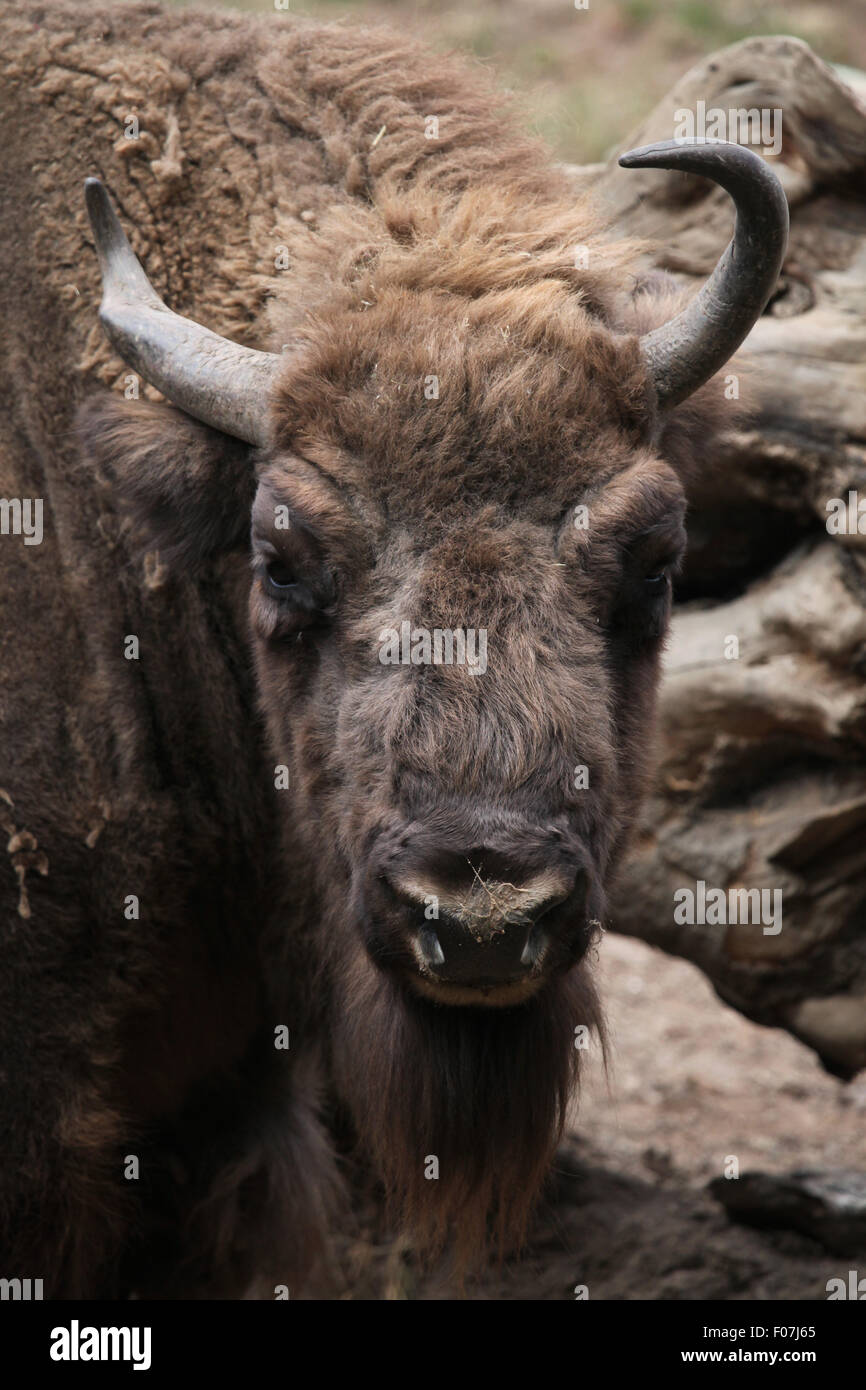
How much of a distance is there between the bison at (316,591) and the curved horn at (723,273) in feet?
0.03

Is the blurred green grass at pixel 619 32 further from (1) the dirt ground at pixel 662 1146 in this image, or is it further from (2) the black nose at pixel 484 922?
(2) the black nose at pixel 484 922

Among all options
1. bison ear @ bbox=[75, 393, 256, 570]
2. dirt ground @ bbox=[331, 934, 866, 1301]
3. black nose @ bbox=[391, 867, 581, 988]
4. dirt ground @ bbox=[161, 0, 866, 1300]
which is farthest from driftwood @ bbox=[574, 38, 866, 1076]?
black nose @ bbox=[391, 867, 581, 988]

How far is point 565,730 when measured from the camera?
12.2 feet

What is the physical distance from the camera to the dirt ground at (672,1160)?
611 cm

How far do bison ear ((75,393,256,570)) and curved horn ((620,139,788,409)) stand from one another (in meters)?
1.29

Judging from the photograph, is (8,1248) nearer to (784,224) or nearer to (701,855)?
(701,855)

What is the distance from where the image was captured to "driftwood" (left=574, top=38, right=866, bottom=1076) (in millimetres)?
5840

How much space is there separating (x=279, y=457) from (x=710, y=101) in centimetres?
320

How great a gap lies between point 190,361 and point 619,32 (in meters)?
13.3

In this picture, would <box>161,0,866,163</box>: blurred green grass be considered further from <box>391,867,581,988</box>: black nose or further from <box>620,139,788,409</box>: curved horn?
<box>391,867,581,988</box>: black nose

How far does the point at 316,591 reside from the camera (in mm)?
4059

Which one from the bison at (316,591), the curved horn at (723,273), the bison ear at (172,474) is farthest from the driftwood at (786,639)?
the bison ear at (172,474)

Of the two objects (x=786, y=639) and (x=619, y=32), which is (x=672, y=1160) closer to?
(x=786, y=639)

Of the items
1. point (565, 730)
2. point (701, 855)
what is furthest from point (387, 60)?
point (701, 855)
